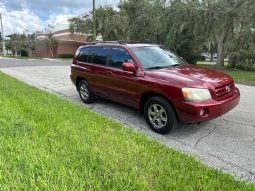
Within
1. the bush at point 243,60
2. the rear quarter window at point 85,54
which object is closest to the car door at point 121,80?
the rear quarter window at point 85,54

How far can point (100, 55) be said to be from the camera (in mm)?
6820

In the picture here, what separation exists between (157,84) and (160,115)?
63cm

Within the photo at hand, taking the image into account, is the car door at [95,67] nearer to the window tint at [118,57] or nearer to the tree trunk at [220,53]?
the window tint at [118,57]

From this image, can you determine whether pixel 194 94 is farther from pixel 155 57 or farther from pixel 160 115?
pixel 155 57

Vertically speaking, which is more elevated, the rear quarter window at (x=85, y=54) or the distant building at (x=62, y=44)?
the distant building at (x=62, y=44)

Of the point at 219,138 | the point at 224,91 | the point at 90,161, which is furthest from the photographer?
the point at 224,91

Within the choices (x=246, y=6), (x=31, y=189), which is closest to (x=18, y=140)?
(x=31, y=189)

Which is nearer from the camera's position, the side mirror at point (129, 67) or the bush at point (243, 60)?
the side mirror at point (129, 67)

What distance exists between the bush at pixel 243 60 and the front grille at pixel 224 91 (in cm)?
1545

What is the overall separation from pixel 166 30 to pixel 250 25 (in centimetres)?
786

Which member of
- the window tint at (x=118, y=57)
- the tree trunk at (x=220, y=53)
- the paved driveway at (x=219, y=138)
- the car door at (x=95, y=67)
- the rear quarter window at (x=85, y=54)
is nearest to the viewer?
the paved driveway at (x=219, y=138)

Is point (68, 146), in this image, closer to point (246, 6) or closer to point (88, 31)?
point (246, 6)

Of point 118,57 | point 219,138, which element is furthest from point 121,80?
point 219,138

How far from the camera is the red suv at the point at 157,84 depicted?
4.59m
